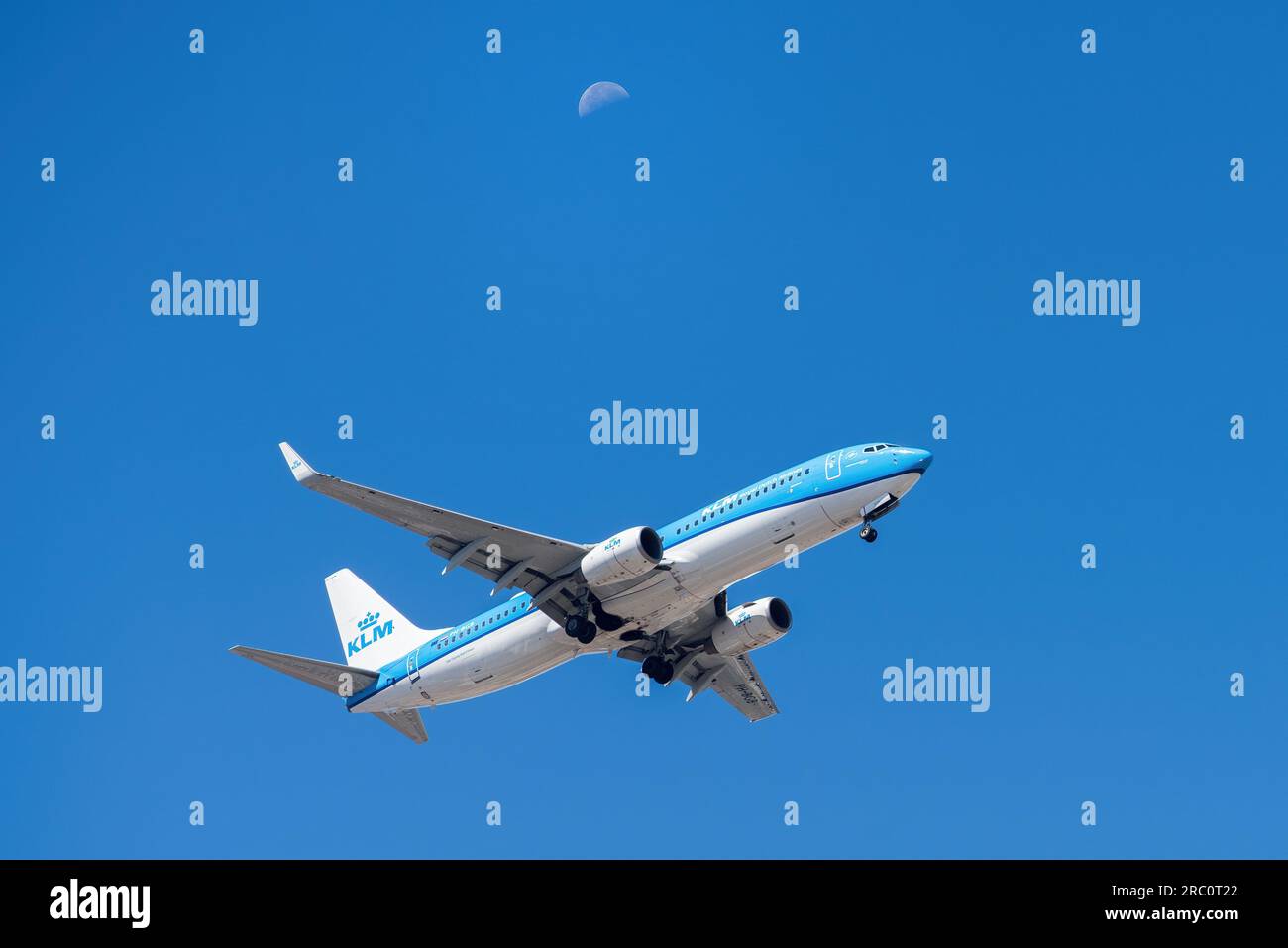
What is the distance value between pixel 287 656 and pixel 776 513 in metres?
17.6

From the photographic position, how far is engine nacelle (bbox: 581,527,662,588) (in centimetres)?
4372

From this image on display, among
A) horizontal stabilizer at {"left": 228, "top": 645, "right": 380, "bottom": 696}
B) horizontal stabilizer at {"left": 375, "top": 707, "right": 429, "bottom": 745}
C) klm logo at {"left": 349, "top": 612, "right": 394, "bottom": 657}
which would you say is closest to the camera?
horizontal stabilizer at {"left": 228, "top": 645, "right": 380, "bottom": 696}

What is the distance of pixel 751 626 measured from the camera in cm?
4997

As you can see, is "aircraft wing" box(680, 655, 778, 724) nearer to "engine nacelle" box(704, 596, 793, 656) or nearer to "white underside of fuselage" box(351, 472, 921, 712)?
"engine nacelle" box(704, 596, 793, 656)

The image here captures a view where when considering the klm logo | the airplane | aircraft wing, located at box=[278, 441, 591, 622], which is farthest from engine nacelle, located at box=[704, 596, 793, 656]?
Result: the klm logo

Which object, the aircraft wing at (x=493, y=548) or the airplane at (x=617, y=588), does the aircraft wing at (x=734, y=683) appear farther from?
the aircraft wing at (x=493, y=548)

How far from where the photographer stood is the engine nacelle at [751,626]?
1965 inches

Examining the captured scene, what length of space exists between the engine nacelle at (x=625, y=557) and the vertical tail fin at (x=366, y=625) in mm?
10665

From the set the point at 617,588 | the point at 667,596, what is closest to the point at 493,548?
the point at 617,588

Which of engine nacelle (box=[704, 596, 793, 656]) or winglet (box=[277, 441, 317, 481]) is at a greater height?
winglet (box=[277, 441, 317, 481])

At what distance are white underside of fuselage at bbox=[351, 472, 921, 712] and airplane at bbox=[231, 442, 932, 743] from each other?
0.04 meters

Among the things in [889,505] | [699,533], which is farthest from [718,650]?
[889,505]

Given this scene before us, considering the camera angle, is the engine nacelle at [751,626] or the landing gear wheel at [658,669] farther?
the landing gear wheel at [658,669]

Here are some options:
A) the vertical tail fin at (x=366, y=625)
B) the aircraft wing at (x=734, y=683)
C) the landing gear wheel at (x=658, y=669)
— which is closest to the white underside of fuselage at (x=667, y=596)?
the vertical tail fin at (x=366, y=625)
